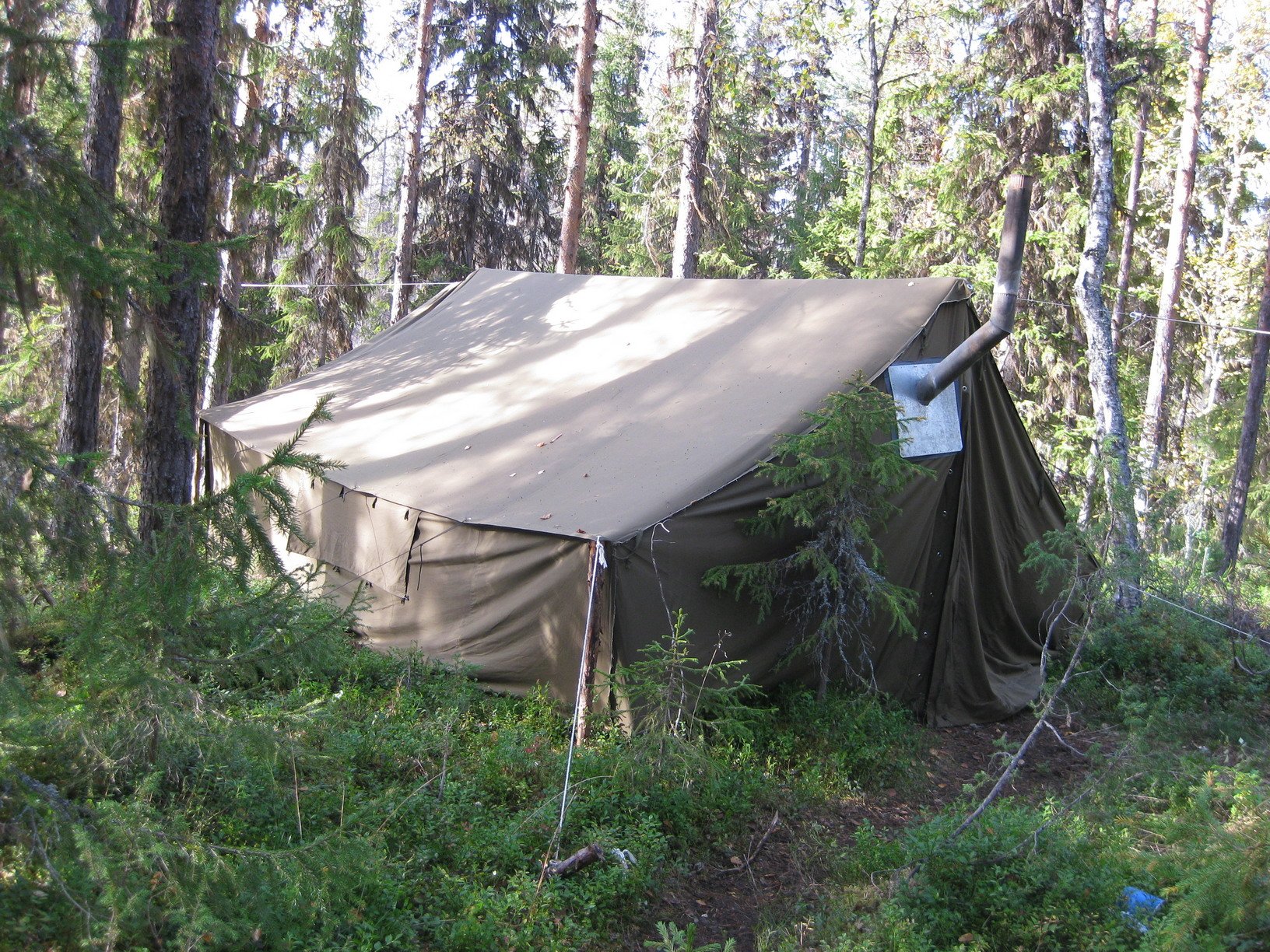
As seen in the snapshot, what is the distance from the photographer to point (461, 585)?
18.8 ft

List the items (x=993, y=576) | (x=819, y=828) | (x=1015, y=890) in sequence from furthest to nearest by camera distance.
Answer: (x=993, y=576), (x=819, y=828), (x=1015, y=890)

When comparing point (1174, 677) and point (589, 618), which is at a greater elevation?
point (589, 618)

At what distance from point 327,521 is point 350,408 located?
1369 millimetres

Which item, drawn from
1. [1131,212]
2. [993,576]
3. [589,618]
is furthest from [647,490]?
[1131,212]

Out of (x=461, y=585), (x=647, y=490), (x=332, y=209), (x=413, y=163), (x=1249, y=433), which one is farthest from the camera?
(x=332, y=209)

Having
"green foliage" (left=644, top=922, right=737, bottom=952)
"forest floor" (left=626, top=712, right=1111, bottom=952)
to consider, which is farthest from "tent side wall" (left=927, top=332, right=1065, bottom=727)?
"green foliage" (left=644, top=922, right=737, bottom=952)

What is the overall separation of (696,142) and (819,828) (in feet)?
30.4

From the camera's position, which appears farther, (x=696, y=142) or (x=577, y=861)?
(x=696, y=142)

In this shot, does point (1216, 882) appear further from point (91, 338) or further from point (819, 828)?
point (91, 338)

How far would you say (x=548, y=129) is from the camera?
17.5 m

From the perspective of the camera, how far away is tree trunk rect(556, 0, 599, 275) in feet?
42.8

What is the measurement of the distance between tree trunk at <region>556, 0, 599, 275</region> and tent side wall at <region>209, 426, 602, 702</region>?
7368mm

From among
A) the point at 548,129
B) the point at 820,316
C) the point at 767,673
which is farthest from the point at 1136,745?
the point at 548,129

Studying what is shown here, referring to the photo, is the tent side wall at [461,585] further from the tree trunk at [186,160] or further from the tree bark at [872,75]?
the tree bark at [872,75]
